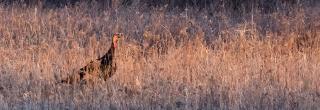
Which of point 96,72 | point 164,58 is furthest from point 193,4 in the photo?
point 96,72

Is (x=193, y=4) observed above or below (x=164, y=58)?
above

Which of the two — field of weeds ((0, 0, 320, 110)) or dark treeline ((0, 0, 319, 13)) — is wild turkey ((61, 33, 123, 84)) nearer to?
field of weeds ((0, 0, 320, 110))

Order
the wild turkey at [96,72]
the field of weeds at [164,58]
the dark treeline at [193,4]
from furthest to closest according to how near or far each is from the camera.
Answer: the dark treeline at [193,4] < the wild turkey at [96,72] < the field of weeds at [164,58]

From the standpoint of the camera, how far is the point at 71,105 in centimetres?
740

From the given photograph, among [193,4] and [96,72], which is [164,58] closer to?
[96,72]

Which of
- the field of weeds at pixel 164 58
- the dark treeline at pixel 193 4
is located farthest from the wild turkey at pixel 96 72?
the dark treeline at pixel 193 4

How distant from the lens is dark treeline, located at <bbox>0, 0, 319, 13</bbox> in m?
15.2

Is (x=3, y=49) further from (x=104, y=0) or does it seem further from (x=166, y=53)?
(x=104, y=0)

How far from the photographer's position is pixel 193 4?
1606 centimetres

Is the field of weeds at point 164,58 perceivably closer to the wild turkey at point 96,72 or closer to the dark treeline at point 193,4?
the wild turkey at point 96,72

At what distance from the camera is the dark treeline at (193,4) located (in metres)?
15.2

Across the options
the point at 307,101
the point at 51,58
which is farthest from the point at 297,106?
the point at 51,58

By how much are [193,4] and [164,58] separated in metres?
6.38

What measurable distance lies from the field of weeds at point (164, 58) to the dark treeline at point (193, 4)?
45cm
